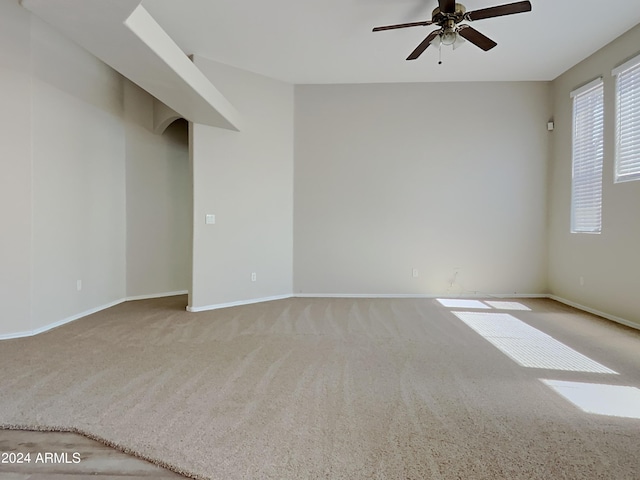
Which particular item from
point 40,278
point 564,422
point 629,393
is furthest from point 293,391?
point 40,278

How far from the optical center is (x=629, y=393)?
2330 millimetres

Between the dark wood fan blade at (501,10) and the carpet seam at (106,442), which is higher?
the dark wood fan blade at (501,10)

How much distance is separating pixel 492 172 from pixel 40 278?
5918mm

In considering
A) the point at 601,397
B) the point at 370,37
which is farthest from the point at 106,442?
the point at 370,37

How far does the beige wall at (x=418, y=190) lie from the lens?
549cm

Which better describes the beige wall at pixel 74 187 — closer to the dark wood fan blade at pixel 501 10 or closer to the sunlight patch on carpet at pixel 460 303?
the dark wood fan blade at pixel 501 10

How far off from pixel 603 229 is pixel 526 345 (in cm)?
214

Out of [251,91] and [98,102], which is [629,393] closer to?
[251,91]

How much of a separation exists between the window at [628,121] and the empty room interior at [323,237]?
28mm

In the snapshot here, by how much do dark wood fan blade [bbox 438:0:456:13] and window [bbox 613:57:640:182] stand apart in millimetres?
2381

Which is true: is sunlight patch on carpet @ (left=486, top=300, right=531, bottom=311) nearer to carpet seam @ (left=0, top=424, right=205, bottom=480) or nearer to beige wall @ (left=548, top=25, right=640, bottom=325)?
beige wall @ (left=548, top=25, right=640, bottom=325)

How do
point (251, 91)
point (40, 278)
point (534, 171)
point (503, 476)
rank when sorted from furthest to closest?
1. point (534, 171)
2. point (251, 91)
3. point (40, 278)
4. point (503, 476)

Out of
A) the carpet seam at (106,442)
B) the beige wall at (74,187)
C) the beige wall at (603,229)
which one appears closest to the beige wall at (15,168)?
the beige wall at (74,187)

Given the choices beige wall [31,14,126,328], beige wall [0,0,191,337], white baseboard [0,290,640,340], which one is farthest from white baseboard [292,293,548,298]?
beige wall [31,14,126,328]
